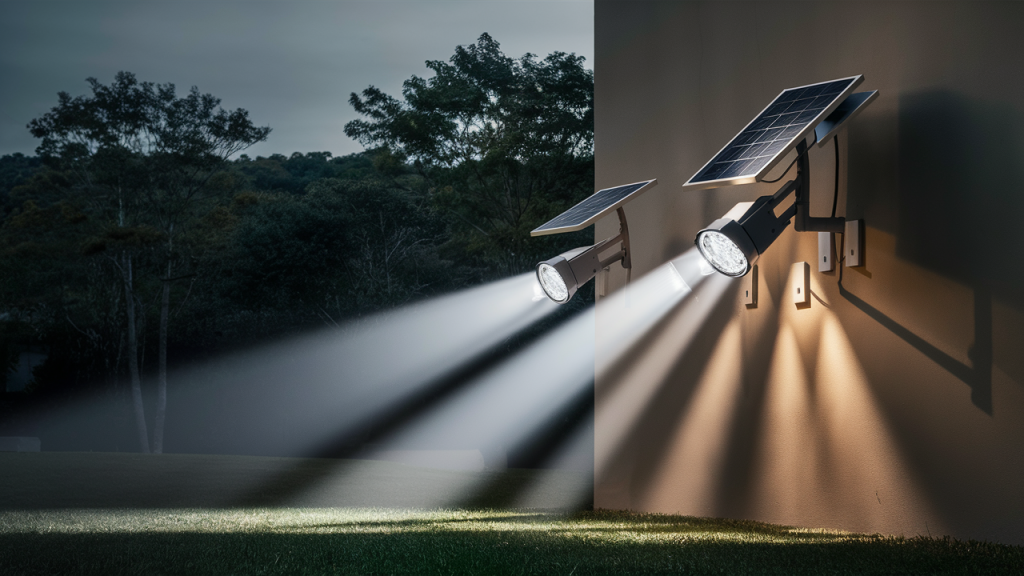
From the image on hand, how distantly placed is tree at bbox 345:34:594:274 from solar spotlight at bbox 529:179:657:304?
14.1 m

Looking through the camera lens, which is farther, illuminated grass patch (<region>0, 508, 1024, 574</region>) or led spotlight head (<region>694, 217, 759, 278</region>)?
led spotlight head (<region>694, 217, 759, 278</region>)

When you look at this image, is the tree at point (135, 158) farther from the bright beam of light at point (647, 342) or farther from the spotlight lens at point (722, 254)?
the spotlight lens at point (722, 254)

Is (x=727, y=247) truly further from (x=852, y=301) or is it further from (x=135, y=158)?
(x=135, y=158)

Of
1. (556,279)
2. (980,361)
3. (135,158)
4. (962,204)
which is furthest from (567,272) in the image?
(135,158)

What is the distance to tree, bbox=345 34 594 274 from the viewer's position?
2086cm

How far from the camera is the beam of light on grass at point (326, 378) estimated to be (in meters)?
20.3

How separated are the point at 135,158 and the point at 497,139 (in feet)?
32.7

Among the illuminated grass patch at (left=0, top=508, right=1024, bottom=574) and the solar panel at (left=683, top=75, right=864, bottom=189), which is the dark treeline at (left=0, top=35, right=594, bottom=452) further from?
the illuminated grass patch at (left=0, top=508, right=1024, bottom=574)

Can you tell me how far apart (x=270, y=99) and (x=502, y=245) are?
13.5 m

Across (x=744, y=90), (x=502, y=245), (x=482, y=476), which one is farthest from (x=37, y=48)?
(x=744, y=90)

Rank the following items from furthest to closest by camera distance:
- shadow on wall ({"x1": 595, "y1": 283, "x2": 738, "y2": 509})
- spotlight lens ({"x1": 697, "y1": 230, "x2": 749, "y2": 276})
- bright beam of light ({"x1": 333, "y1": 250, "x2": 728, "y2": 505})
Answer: bright beam of light ({"x1": 333, "y1": 250, "x2": 728, "y2": 505}), shadow on wall ({"x1": 595, "y1": 283, "x2": 738, "y2": 509}), spotlight lens ({"x1": 697, "y1": 230, "x2": 749, "y2": 276})

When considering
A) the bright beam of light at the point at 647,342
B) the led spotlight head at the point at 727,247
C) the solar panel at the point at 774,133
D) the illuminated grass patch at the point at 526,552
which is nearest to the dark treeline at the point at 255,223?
the bright beam of light at the point at 647,342

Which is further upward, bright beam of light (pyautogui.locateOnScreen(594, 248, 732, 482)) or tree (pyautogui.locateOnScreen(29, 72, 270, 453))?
tree (pyautogui.locateOnScreen(29, 72, 270, 453))

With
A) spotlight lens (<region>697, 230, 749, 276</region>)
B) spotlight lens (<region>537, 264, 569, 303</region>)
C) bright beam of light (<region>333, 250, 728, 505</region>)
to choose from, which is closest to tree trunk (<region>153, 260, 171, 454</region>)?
bright beam of light (<region>333, 250, 728, 505</region>)
